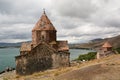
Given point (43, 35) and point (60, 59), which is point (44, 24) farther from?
point (60, 59)

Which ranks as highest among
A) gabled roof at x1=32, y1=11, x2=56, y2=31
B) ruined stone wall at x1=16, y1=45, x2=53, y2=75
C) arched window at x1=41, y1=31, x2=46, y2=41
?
gabled roof at x1=32, y1=11, x2=56, y2=31

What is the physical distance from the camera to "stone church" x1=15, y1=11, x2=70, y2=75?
42.1 m

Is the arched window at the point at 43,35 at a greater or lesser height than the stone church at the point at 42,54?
greater

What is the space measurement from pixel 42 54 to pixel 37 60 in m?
1.21

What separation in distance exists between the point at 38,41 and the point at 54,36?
2672 millimetres

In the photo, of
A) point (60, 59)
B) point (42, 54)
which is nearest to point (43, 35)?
point (42, 54)

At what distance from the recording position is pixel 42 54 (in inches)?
1661

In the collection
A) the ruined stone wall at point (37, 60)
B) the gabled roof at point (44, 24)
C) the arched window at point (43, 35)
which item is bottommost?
the ruined stone wall at point (37, 60)

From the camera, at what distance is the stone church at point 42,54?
42.1 metres

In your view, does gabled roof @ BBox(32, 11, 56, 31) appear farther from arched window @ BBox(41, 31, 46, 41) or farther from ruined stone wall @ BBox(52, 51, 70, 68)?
ruined stone wall @ BBox(52, 51, 70, 68)

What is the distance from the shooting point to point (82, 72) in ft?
59.1

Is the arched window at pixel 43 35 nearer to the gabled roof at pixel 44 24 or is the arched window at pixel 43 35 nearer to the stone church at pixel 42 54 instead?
the stone church at pixel 42 54

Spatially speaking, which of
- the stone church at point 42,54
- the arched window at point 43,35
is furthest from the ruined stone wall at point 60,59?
the arched window at point 43,35

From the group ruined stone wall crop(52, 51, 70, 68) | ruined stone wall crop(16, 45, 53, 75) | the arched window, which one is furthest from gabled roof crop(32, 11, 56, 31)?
ruined stone wall crop(52, 51, 70, 68)
